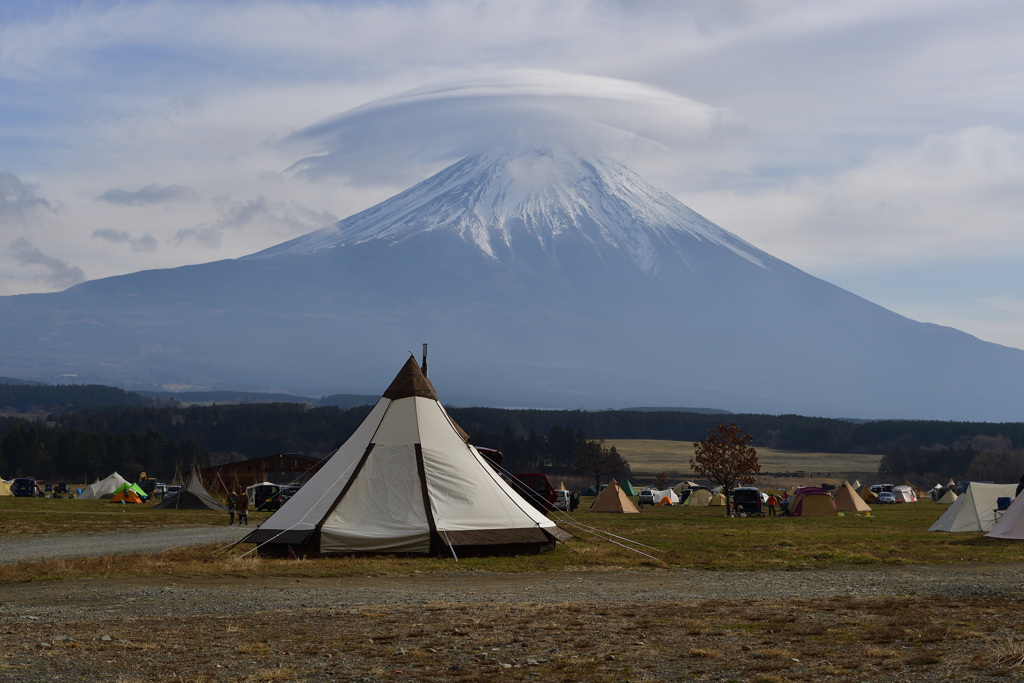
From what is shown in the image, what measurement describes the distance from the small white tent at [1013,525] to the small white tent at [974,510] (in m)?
4.90

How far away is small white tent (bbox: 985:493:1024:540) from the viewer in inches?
1094

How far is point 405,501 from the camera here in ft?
→ 72.0

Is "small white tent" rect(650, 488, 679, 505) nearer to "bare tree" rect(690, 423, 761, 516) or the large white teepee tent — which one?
"bare tree" rect(690, 423, 761, 516)

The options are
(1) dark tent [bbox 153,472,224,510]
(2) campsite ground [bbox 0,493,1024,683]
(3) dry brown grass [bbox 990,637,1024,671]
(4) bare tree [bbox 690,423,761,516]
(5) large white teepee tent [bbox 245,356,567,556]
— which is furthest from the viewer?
(4) bare tree [bbox 690,423,761,516]

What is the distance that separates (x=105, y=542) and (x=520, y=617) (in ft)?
63.0

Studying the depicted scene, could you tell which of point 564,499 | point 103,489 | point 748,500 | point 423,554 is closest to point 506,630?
point 423,554

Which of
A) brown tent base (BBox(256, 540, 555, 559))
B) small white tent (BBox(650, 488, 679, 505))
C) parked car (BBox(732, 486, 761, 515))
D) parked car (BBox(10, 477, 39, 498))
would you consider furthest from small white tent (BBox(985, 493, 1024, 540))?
parked car (BBox(10, 477, 39, 498))

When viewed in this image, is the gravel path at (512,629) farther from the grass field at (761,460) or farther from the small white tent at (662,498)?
the grass field at (761,460)

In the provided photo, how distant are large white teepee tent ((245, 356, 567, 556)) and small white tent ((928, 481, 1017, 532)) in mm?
17303

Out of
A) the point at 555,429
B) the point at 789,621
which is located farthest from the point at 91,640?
the point at 555,429

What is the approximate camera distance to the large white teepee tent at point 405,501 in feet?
69.9

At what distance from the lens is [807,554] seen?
79.0 feet

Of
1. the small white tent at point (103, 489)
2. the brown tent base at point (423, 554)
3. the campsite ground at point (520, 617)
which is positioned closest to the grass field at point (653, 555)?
the campsite ground at point (520, 617)

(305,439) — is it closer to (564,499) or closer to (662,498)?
(662,498)
